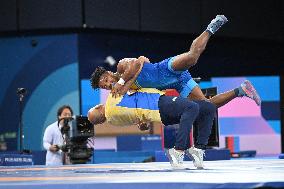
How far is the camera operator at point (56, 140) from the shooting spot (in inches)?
279

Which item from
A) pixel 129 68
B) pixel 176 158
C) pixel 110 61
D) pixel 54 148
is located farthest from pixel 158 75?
pixel 110 61

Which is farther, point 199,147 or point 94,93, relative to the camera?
point 94,93

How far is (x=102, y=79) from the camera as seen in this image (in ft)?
15.2

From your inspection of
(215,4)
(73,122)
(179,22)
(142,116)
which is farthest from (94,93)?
(142,116)

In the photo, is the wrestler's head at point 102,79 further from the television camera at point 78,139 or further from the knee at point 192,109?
the television camera at point 78,139

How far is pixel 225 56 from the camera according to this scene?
1213cm

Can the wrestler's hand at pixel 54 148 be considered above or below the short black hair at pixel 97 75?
below

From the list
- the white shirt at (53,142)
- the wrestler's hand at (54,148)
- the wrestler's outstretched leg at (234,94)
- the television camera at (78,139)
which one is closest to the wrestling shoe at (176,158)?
the wrestler's outstretched leg at (234,94)

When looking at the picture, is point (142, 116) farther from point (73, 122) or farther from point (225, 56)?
point (225, 56)

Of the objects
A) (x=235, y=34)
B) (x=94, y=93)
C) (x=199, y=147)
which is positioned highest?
(x=235, y=34)

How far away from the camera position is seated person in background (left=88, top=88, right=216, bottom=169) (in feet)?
13.6

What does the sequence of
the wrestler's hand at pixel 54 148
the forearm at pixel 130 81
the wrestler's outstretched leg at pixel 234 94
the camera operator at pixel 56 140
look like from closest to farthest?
the forearm at pixel 130 81 → the wrestler's outstretched leg at pixel 234 94 → the wrestler's hand at pixel 54 148 → the camera operator at pixel 56 140

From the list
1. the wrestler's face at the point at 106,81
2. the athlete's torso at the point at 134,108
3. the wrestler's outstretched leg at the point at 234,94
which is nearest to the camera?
the athlete's torso at the point at 134,108

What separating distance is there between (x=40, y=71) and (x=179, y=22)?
274cm
